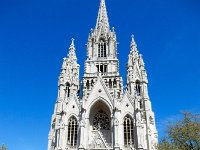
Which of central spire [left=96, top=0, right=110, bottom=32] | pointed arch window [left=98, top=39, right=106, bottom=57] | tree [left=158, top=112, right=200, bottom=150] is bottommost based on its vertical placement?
tree [left=158, top=112, right=200, bottom=150]

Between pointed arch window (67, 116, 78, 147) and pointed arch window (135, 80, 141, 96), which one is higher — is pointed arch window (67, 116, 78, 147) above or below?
below

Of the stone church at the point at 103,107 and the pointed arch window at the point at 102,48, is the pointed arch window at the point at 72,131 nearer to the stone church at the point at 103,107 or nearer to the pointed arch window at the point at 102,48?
the stone church at the point at 103,107

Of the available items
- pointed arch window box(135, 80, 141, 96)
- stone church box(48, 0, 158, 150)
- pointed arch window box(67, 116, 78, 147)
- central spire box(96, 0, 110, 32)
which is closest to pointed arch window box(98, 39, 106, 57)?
stone church box(48, 0, 158, 150)

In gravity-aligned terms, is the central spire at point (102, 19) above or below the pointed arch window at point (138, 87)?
above

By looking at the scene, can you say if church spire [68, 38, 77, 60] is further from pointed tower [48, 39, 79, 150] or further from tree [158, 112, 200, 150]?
tree [158, 112, 200, 150]

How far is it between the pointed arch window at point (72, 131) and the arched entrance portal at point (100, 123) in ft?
6.85

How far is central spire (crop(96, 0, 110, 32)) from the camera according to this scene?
1881 inches

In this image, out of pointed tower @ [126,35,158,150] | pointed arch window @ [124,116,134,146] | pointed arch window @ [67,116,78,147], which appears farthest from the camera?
pointed arch window @ [67,116,78,147]

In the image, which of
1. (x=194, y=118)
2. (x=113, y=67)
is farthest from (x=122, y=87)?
(x=194, y=118)

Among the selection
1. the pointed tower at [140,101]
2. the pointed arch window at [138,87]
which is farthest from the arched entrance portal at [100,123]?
the pointed arch window at [138,87]

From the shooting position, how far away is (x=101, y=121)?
35094 millimetres

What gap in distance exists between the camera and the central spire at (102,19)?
47.8m

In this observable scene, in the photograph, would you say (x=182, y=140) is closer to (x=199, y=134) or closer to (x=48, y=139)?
(x=199, y=134)

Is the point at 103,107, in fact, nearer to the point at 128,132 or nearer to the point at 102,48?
the point at 128,132
